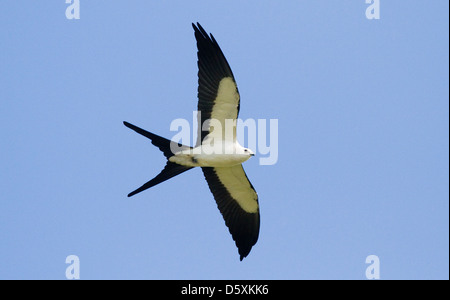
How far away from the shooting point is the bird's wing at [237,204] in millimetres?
11547

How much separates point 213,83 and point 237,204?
2.12 metres

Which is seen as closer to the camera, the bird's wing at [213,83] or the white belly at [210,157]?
the bird's wing at [213,83]

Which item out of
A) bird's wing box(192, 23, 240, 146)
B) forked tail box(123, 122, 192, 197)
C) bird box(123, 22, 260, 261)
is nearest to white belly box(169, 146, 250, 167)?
bird box(123, 22, 260, 261)

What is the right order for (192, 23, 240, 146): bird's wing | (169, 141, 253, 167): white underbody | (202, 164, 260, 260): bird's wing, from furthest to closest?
(202, 164, 260, 260): bird's wing < (169, 141, 253, 167): white underbody < (192, 23, 240, 146): bird's wing

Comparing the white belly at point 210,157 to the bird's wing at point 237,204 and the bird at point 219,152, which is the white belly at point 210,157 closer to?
the bird at point 219,152

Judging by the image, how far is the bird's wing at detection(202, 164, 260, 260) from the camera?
11547mm

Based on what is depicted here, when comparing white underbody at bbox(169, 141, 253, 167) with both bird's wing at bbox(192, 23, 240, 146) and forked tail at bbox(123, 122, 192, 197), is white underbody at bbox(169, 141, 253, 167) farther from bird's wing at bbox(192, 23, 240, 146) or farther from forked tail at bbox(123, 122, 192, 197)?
bird's wing at bbox(192, 23, 240, 146)

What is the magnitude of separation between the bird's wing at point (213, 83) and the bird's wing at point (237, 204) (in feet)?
3.61

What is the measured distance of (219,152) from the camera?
11.0 meters

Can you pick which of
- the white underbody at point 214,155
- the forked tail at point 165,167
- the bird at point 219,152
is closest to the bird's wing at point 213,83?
the bird at point 219,152
